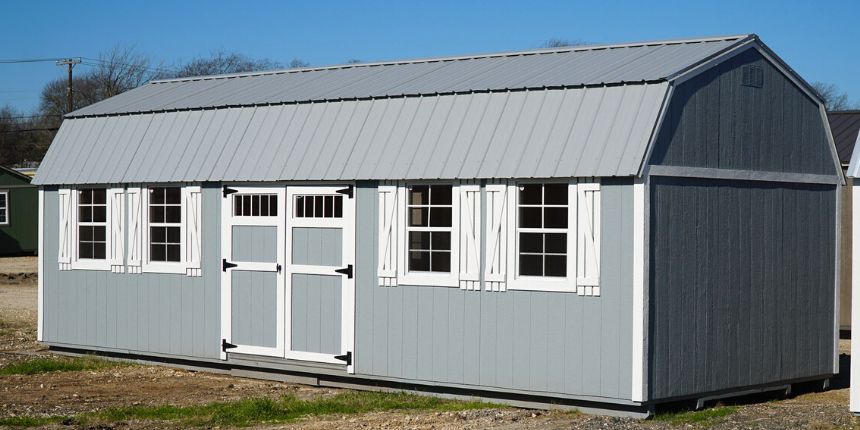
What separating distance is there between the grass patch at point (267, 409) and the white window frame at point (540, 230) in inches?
50.1

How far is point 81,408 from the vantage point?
40.8 ft

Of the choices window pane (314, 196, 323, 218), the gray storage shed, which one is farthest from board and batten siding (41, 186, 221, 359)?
window pane (314, 196, 323, 218)

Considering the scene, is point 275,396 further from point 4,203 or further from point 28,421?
point 4,203

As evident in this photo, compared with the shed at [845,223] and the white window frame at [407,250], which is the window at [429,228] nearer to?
the white window frame at [407,250]

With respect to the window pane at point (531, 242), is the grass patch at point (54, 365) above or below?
below

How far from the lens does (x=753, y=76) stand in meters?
13.1

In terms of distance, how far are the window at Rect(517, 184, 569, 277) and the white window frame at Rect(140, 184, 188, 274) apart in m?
4.76

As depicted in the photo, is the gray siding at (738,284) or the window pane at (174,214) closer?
the gray siding at (738,284)

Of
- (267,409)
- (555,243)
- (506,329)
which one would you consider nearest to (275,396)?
(267,409)

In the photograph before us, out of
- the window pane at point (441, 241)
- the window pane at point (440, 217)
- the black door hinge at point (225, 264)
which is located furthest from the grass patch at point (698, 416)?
the black door hinge at point (225, 264)

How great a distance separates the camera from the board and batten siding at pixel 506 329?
38.2 feet

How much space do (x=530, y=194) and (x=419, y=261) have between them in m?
1.59

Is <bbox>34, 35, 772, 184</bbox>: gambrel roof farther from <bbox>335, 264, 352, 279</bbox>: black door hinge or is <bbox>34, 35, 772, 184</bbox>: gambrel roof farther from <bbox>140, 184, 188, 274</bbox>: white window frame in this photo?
<bbox>335, 264, 352, 279</bbox>: black door hinge

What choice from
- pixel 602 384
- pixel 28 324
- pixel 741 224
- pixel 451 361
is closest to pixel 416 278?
pixel 451 361
